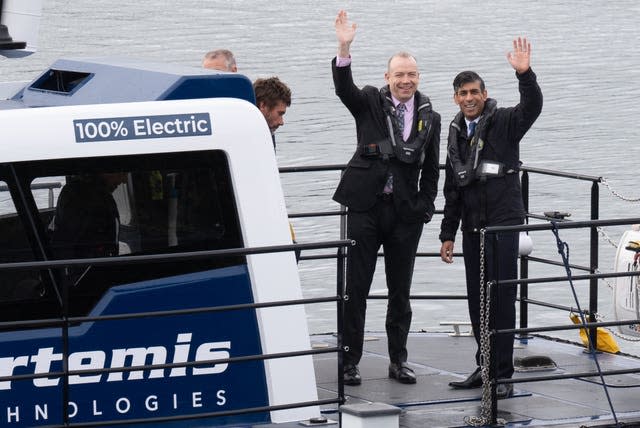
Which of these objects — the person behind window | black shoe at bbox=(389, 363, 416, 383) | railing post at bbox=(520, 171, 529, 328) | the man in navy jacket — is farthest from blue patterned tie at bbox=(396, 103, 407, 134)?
the person behind window

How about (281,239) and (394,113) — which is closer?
(281,239)

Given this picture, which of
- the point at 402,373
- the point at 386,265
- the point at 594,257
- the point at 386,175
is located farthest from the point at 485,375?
the point at 594,257

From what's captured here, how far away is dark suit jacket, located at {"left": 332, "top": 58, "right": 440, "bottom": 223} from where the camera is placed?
774cm

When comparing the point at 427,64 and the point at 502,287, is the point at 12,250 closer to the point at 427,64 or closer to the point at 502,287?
the point at 502,287

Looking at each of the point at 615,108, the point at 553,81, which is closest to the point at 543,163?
the point at 615,108

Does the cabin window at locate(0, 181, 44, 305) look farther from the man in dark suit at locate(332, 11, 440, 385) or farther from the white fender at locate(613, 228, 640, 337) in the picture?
the white fender at locate(613, 228, 640, 337)

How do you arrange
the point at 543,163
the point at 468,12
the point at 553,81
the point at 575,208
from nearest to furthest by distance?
the point at 575,208
the point at 543,163
the point at 553,81
the point at 468,12

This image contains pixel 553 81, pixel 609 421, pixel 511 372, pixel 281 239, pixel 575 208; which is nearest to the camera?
pixel 281 239

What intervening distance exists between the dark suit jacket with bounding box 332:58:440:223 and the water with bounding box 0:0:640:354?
9943mm

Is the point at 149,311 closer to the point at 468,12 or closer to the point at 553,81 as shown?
the point at 553,81

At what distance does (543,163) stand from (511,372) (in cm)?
1873

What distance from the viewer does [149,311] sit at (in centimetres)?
641

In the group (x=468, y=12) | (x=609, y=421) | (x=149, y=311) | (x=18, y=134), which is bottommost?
(x=609, y=421)

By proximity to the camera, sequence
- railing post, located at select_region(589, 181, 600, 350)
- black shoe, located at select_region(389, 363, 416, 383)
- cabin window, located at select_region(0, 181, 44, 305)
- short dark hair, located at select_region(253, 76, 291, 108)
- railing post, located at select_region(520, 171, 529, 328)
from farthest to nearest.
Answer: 1. railing post, located at select_region(520, 171, 529, 328)
2. railing post, located at select_region(589, 181, 600, 350)
3. black shoe, located at select_region(389, 363, 416, 383)
4. short dark hair, located at select_region(253, 76, 291, 108)
5. cabin window, located at select_region(0, 181, 44, 305)
